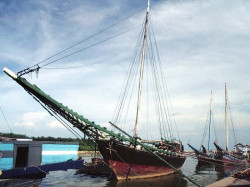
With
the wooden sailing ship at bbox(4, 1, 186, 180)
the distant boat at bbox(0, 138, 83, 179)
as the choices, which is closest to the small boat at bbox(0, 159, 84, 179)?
the distant boat at bbox(0, 138, 83, 179)

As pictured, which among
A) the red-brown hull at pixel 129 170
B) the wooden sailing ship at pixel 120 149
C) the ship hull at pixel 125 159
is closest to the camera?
the wooden sailing ship at pixel 120 149

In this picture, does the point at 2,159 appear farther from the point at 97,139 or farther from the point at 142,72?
the point at 142,72

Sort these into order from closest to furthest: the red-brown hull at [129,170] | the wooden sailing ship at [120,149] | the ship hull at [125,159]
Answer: the wooden sailing ship at [120,149] → the ship hull at [125,159] → the red-brown hull at [129,170]

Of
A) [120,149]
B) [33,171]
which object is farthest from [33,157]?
[120,149]

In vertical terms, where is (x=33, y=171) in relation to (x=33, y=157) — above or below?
below

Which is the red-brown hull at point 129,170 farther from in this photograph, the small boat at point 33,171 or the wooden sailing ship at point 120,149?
the small boat at point 33,171

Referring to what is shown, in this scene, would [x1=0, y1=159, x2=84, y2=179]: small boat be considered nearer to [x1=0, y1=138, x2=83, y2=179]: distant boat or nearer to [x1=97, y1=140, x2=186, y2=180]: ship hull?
[x1=0, y1=138, x2=83, y2=179]: distant boat

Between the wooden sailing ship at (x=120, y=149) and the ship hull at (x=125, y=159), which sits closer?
the wooden sailing ship at (x=120, y=149)

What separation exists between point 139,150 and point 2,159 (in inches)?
415

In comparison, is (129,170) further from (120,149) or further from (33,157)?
(33,157)

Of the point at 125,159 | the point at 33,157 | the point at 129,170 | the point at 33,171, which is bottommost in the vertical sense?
the point at 129,170

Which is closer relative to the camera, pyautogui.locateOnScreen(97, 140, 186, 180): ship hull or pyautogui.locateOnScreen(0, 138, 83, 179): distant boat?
pyautogui.locateOnScreen(0, 138, 83, 179): distant boat

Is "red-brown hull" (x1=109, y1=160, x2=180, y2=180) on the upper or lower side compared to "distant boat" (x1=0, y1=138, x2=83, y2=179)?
lower

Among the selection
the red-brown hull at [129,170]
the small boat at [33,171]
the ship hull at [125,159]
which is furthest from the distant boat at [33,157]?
the red-brown hull at [129,170]
